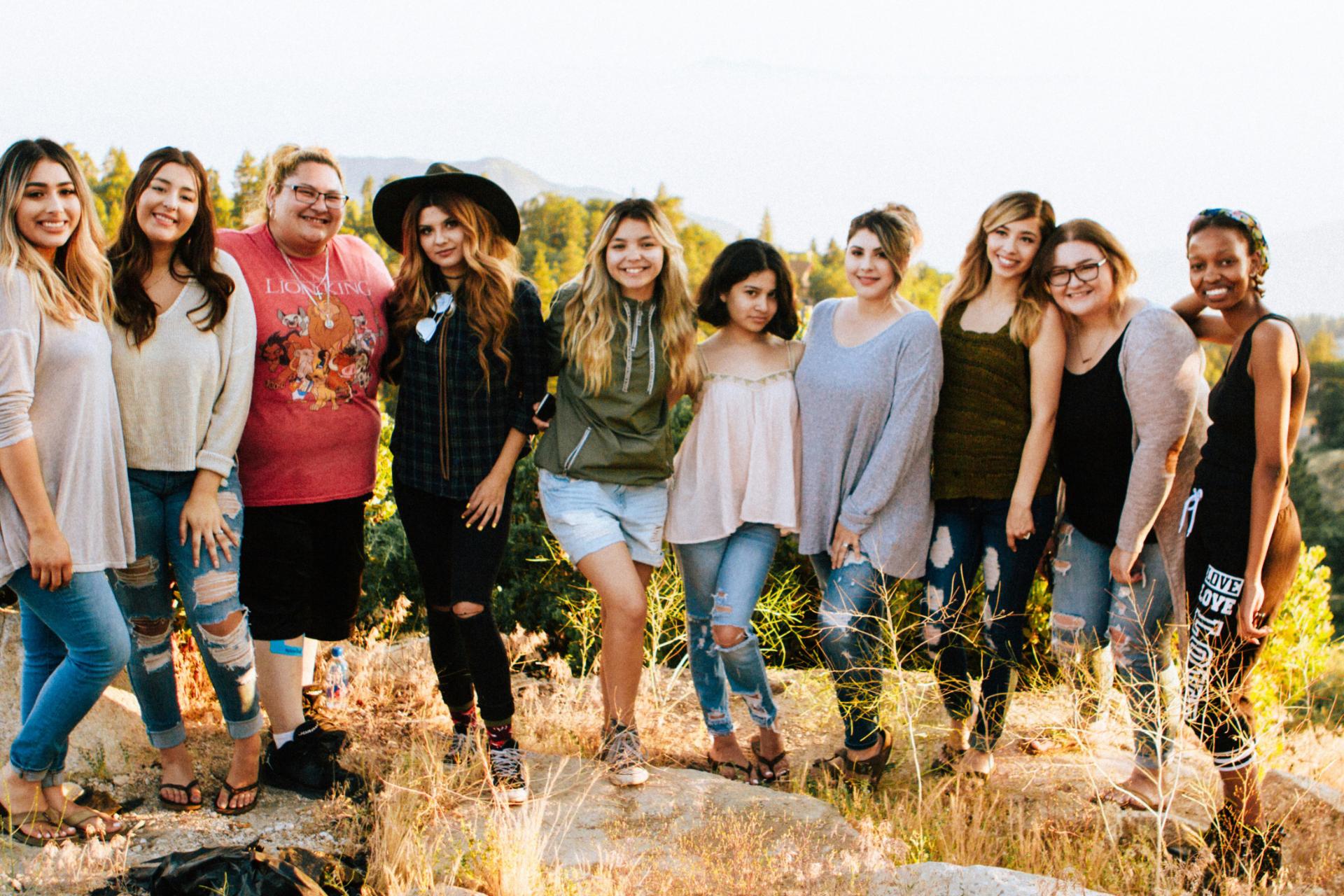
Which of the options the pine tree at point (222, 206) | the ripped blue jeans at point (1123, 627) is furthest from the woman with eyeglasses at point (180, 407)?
the pine tree at point (222, 206)

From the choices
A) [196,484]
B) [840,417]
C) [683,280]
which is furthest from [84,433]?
[840,417]

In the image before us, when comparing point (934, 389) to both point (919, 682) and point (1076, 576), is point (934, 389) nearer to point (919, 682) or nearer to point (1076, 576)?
point (1076, 576)

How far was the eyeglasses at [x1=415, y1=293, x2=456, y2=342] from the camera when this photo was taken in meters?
3.85

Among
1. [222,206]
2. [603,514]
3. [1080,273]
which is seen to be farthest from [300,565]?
[222,206]

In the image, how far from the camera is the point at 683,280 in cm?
404

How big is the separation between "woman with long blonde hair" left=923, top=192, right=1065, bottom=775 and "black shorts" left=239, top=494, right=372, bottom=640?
234 centimetres

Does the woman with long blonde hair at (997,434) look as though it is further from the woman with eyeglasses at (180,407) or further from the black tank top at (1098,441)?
the woman with eyeglasses at (180,407)

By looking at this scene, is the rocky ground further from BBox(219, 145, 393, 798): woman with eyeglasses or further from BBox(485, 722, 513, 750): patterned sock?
BBox(219, 145, 393, 798): woman with eyeglasses

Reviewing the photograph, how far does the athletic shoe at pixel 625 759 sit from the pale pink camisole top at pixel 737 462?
0.81 m

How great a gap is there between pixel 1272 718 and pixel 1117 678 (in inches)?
69.9

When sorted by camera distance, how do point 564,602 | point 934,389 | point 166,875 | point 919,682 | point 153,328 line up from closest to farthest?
point 166,875
point 153,328
point 934,389
point 919,682
point 564,602

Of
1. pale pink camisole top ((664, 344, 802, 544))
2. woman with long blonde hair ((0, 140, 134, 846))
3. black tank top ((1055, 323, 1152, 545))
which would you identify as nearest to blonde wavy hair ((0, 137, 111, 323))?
woman with long blonde hair ((0, 140, 134, 846))

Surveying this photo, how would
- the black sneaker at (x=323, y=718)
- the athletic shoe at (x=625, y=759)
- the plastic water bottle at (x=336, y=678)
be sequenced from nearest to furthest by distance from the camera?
the athletic shoe at (x=625, y=759)
the black sneaker at (x=323, y=718)
the plastic water bottle at (x=336, y=678)

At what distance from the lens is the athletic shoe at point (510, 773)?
154 inches
